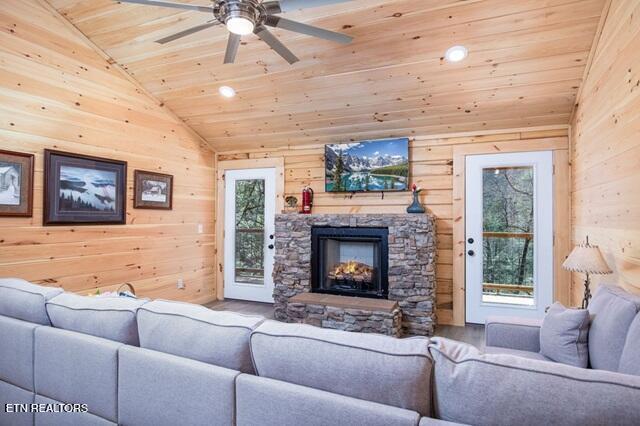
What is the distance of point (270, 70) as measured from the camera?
3.75 m

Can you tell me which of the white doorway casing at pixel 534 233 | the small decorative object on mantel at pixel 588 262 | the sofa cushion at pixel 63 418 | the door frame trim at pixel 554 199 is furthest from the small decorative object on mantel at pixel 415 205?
the sofa cushion at pixel 63 418

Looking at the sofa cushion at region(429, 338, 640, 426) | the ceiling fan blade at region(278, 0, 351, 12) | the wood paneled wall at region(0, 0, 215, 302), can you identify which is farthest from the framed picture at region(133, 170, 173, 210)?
the sofa cushion at region(429, 338, 640, 426)

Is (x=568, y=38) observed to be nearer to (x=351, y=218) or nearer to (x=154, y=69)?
(x=351, y=218)

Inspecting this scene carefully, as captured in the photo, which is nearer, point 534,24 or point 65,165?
point 534,24

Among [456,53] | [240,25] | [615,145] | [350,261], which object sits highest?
[456,53]

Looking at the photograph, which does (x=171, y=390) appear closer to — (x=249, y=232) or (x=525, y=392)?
(x=525, y=392)

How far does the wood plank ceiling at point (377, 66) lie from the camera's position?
2.88m

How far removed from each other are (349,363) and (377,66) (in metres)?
3.06

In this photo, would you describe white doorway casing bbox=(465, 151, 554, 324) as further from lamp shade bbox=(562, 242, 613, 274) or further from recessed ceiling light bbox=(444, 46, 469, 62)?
lamp shade bbox=(562, 242, 613, 274)

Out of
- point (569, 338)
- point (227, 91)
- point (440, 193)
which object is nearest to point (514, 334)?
point (569, 338)

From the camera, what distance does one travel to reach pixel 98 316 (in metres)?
1.69

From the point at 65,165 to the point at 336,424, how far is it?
3715 mm

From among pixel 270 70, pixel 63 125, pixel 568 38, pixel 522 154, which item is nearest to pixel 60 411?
pixel 63 125

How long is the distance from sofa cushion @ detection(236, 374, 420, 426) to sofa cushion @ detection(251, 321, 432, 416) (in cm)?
3
